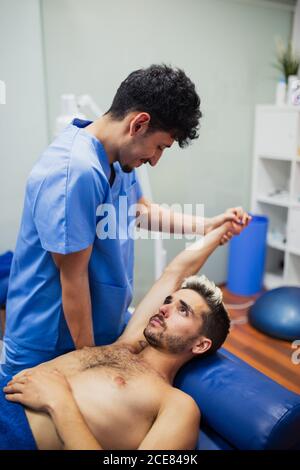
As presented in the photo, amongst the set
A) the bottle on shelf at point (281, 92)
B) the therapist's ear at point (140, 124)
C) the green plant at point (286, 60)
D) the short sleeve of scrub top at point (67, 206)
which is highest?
the green plant at point (286, 60)

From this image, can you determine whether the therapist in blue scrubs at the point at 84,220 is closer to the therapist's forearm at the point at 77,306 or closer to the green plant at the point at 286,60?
the therapist's forearm at the point at 77,306

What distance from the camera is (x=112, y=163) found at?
124 centimetres

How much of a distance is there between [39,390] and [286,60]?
238cm

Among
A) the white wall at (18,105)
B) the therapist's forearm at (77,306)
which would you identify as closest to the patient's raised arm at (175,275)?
the therapist's forearm at (77,306)

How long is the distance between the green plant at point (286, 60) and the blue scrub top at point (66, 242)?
1624mm

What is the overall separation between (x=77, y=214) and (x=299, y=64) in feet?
6.77

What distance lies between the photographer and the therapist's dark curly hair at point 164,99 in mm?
1053

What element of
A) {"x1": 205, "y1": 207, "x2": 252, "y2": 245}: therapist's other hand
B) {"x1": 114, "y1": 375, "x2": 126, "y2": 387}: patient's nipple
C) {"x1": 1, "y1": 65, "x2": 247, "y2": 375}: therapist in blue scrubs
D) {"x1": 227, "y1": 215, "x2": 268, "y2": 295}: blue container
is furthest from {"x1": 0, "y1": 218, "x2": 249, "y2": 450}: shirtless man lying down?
{"x1": 227, "y1": 215, "x2": 268, "y2": 295}: blue container

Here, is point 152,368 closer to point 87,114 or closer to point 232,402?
point 232,402

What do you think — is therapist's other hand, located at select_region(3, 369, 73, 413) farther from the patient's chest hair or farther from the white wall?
the white wall

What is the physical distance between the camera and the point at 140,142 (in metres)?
1.12

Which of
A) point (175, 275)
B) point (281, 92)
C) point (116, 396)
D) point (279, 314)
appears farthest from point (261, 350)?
point (281, 92)

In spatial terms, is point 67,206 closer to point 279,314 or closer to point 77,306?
point 77,306
